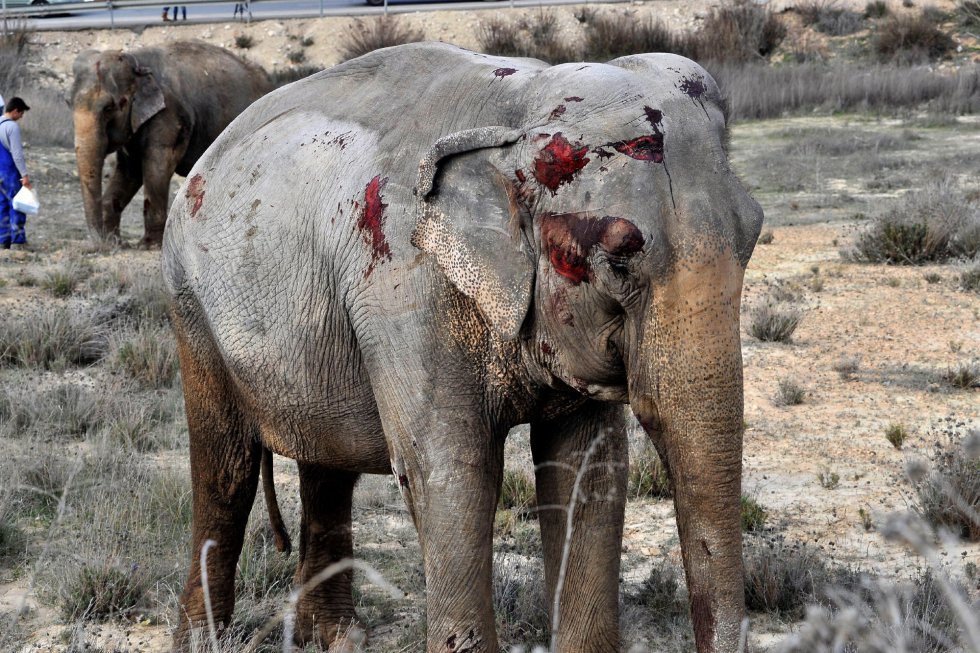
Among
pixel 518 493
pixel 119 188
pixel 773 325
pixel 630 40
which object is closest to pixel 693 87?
pixel 518 493

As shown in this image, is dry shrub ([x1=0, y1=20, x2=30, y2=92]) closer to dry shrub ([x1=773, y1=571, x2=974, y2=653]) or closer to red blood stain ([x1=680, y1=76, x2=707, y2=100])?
dry shrub ([x1=773, y1=571, x2=974, y2=653])

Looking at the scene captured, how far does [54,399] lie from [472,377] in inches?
210

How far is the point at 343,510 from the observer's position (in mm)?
5270

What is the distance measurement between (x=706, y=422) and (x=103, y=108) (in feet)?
42.8

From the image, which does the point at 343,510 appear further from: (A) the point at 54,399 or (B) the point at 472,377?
(A) the point at 54,399

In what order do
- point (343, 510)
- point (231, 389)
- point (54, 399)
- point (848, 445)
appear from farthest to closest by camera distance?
point (54, 399) < point (848, 445) < point (343, 510) < point (231, 389)

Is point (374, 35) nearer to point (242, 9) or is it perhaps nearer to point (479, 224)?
point (242, 9)

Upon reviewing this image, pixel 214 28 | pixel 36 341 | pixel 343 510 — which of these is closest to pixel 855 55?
pixel 214 28

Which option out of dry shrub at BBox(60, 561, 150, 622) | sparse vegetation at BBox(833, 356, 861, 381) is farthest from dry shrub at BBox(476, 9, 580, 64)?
dry shrub at BBox(60, 561, 150, 622)

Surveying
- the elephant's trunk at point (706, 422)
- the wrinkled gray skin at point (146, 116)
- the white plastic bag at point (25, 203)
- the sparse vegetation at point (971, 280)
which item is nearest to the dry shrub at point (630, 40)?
the wrinkled gray skin at point (146, 116)

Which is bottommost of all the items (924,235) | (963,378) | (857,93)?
(963,378)

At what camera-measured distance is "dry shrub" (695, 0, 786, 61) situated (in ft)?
92.7

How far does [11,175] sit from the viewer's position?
47.5 feet

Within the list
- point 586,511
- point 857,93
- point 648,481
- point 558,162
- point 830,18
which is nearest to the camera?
point 558,162
